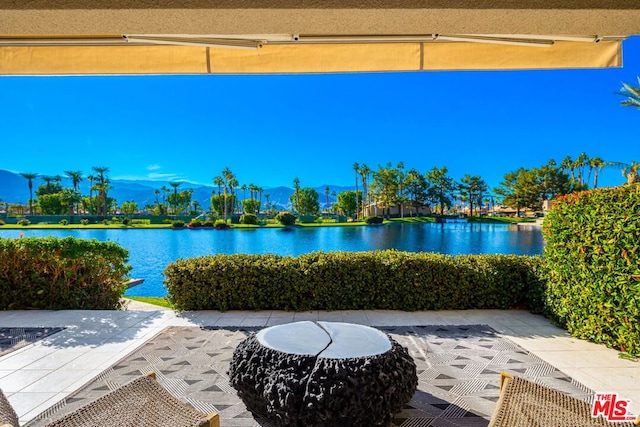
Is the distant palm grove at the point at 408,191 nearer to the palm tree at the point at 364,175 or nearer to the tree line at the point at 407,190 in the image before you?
the tree line at the point at 407,190

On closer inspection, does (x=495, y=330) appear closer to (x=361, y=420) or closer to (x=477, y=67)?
(x=361, y=420)

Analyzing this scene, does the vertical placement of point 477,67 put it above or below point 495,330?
above

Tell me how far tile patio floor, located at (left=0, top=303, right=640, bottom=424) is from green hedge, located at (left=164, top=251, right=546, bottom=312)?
0.16m

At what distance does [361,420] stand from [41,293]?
17.3ft

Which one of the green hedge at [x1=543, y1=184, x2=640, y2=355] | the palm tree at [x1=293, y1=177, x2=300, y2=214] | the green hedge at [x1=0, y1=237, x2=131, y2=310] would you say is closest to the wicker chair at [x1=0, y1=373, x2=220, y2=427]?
the green hedge at [x1=543, y1=184, x2=640, y2=355]

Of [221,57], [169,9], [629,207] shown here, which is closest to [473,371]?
[629,207]

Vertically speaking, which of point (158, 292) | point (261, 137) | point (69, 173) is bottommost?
point (158, 292)

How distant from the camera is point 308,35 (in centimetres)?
180

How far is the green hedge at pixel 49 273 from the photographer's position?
16.9 ft

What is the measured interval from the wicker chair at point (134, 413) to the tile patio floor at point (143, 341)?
3.45ft

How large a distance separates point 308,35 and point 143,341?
348cm

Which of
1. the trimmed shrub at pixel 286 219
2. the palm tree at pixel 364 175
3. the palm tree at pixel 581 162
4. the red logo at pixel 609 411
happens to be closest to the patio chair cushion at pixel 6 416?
the red logo at pixel 609 411

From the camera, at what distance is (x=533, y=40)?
183cm

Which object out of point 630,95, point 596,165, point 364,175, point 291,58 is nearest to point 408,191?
point 364,175
